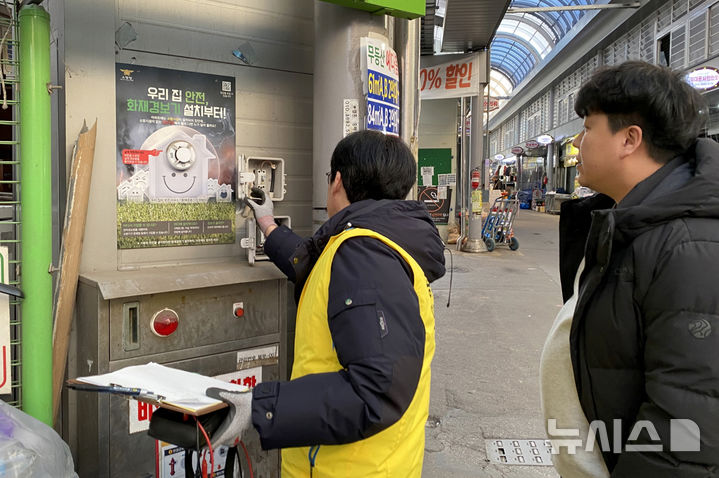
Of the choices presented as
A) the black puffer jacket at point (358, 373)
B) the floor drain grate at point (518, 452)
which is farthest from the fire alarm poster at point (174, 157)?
the floor drain grate at point (518, 452)

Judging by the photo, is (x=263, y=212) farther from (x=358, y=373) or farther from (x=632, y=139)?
(x=632, y=139)

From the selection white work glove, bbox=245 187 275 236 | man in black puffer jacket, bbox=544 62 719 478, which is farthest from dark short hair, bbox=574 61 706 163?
white work glove, bbox=245 187 275 236

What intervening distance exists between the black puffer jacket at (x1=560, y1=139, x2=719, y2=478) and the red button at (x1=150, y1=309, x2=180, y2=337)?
1491mm

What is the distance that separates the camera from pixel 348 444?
1469mm

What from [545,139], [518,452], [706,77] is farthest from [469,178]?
[545,139]

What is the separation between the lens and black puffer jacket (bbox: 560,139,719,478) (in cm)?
112

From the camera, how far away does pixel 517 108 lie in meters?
34.8

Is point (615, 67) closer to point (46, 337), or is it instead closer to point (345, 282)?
point (345, 282)

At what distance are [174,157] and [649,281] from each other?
6.21 feet

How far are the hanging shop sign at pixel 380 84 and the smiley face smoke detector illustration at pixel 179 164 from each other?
0.76 m

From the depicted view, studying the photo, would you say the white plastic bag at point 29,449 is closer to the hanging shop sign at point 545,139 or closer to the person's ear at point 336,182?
the person's ear at point 336,182

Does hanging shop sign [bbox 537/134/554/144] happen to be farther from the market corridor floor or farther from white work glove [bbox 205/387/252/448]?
white work glove [bbox 205/387/252/448]

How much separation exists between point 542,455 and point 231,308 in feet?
7.89

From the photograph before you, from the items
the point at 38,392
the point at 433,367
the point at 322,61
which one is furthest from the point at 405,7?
the point at 433,367
